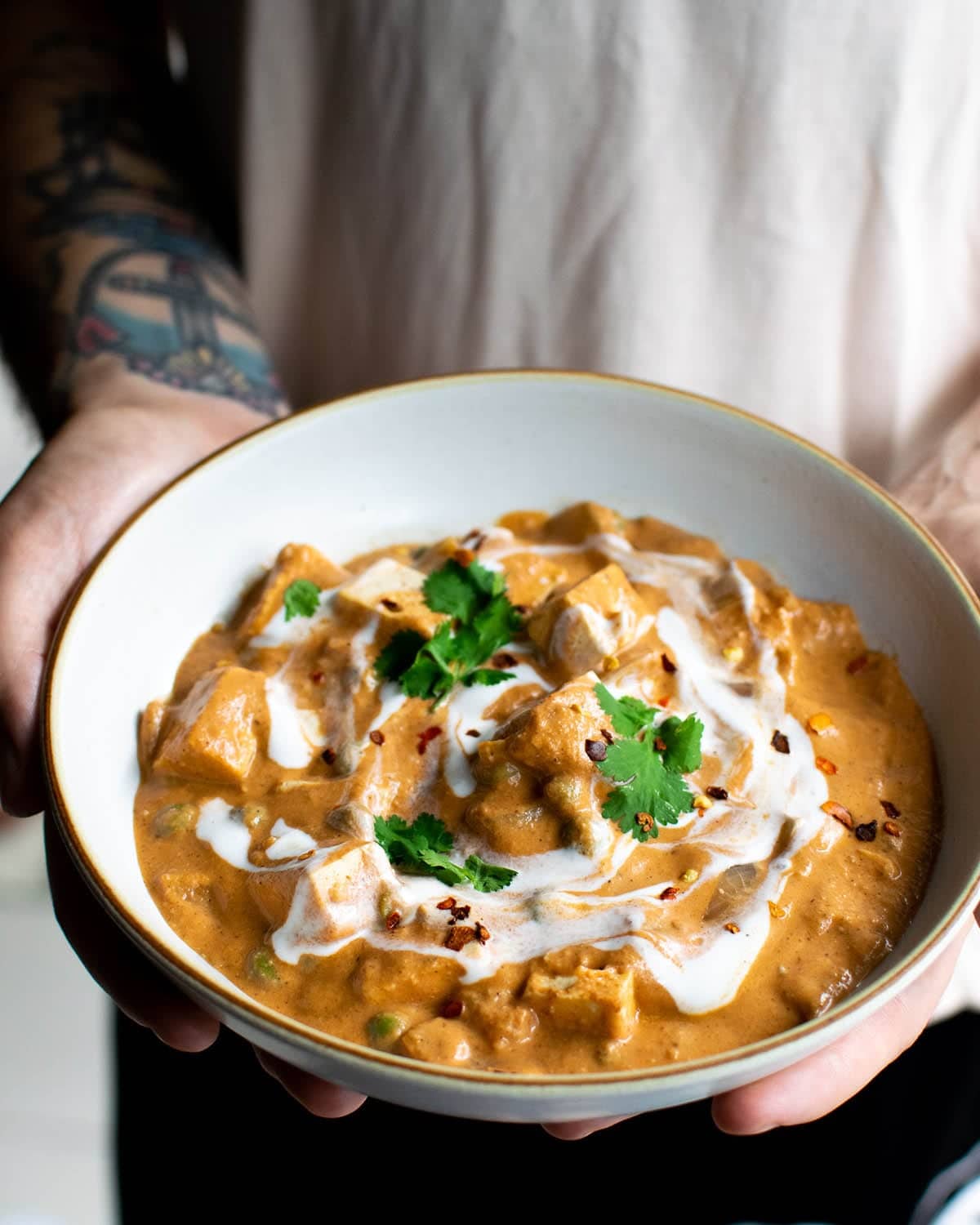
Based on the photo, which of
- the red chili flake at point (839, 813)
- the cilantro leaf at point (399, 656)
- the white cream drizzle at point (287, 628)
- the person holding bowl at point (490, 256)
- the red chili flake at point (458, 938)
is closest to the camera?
the red chili flake at point (458, 938)

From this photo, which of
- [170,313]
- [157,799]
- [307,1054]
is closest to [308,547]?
[157,799]

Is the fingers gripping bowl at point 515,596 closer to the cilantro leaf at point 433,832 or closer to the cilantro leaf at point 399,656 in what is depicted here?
the cilantro leaf at point 433,832

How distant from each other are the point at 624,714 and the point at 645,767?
0.40 ft

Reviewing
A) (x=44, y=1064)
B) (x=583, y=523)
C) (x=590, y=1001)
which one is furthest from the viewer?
(x=44, y=1064)

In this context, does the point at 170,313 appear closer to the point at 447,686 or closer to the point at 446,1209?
the point at 447,686

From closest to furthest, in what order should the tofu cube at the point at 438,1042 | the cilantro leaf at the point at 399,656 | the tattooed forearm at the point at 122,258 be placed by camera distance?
the tofu cube at the point at 438,1042 < the cilantro leaf at the point at 399,656 < the tattooed forearm at the point at 122,258

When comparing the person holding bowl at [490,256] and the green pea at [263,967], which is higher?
the person holding bowl at [490,256]

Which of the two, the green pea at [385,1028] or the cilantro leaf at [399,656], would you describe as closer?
the green pea at [385,1028]

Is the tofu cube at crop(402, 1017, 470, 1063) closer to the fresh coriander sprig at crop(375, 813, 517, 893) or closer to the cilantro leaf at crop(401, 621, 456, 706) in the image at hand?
the fresh coriander sprig at crop(375, 813, 517, 893)

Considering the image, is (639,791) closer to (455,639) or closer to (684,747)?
(684,747)

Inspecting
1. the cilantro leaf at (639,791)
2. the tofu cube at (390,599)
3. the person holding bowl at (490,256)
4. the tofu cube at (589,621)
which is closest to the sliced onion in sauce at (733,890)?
the cilantro leaf at (639,791)

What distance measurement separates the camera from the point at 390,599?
2686mm

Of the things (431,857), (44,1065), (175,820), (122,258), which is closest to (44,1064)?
(44,1065)

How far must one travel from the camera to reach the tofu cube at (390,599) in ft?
8.59
